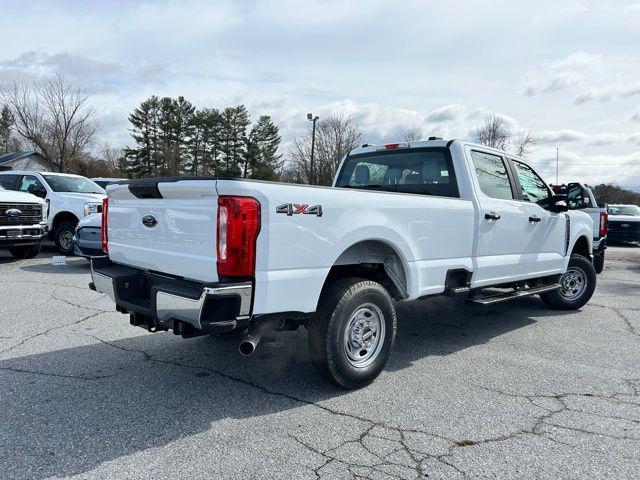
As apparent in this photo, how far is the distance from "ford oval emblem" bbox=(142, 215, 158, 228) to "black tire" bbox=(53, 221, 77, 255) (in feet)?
30.0

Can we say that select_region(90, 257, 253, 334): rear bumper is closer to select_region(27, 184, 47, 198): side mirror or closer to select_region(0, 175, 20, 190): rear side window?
select_region(27, 184, 47, 198): side mirror

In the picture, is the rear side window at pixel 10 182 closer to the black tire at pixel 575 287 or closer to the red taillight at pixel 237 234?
the red taillight at pixel 237 234

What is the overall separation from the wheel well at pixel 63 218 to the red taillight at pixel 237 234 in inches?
399

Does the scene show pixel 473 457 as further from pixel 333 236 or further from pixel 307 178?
pixel 307 178

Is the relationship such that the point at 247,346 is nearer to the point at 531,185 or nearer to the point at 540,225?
the point at 540,225

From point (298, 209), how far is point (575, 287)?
218 inches

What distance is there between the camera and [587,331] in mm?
6148

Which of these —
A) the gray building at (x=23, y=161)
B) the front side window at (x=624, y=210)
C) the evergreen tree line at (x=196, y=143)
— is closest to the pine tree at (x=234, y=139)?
the evergreen tree line at (x=196, y=143)

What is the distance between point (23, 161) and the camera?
4509 centimetres

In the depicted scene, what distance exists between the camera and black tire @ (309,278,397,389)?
3.77 meters

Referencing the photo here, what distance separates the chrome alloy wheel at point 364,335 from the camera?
4008 millimetres

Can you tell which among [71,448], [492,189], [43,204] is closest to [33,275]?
[43,204]

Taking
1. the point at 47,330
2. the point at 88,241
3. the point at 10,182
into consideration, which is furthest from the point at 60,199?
the point at 47,330

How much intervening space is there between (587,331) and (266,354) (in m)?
3.94
